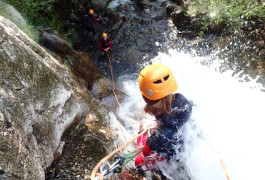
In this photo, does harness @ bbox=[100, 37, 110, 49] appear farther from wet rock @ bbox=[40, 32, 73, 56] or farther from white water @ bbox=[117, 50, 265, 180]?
wet rock @ bbox=[40, 32, 73, 56]

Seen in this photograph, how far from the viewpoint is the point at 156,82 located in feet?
9.64

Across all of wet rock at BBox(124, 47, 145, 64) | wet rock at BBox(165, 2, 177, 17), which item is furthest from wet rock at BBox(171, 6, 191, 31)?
wet rock at BBox(124, 47, 145, 64)

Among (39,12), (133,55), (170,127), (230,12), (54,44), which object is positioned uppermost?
(39,12)

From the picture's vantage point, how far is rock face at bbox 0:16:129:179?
2.02 m

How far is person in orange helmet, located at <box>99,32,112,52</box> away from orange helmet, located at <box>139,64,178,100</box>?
4899mm

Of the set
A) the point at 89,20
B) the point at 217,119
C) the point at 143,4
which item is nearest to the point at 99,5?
the point at 89,20

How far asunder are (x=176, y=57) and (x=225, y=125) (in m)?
3.60

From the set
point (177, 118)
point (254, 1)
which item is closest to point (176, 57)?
point (254, 1)

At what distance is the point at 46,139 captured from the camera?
9.10 ft

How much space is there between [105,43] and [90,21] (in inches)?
49.1

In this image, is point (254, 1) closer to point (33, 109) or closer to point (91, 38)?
point (91, 38)

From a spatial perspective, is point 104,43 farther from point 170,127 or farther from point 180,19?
point 170,127

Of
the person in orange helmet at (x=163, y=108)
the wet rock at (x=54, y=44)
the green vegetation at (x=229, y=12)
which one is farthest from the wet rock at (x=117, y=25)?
the person in orange helmet at (x=163, y=108)

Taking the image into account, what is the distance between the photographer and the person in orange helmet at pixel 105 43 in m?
7.64
